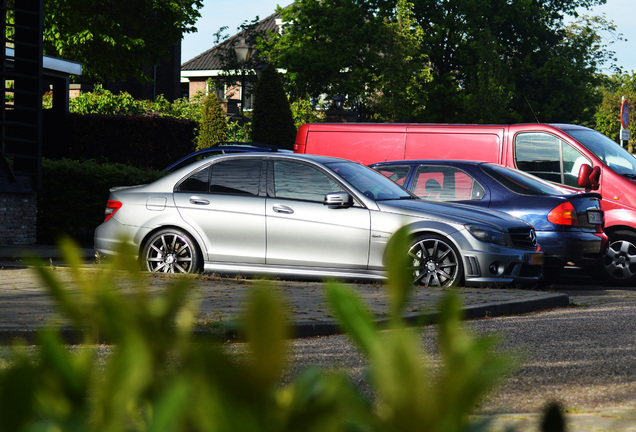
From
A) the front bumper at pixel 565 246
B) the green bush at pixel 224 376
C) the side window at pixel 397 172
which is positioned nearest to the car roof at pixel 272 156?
the side window at pixel 397 172

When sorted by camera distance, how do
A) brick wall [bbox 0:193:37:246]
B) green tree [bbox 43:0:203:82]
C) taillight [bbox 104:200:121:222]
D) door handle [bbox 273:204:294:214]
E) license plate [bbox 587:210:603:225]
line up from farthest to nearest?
green tree [bbox 43:0:203:82] → brick wall [bbox 0:193:37:246] → license plate [bbox 587:210:603:225] → taillight [bbox 104:200:121:222] → door handle [bbox 273:204:294:214]

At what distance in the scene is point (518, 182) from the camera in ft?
37.7

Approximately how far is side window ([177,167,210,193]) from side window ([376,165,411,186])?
2.70 meters

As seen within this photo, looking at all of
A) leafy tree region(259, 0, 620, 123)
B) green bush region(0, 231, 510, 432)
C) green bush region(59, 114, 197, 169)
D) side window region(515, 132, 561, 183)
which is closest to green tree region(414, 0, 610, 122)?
leafy tree region(259, 0, 620, 123)

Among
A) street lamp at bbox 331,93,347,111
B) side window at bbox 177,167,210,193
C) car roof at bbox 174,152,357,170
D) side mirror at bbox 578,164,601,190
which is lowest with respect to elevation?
side window at bbox 177,167,210,193

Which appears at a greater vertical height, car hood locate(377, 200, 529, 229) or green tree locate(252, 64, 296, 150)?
green tree locate(252, 64, 296, 150)

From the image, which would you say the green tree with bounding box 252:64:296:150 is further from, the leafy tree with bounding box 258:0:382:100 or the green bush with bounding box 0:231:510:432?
the green bush with bounding box 0:231:510:432

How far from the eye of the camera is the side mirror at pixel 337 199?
31.7 feet

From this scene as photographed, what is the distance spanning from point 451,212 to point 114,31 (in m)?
26.5

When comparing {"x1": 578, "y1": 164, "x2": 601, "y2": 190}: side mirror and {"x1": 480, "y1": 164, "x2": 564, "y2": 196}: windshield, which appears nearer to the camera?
{"x1": 480, "y1": 164, "x2": 564, "y2": 196}: windshield

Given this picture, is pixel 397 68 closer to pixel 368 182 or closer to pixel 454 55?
pixel 454 55

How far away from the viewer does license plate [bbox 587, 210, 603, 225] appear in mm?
11195

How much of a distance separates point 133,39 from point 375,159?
2197cm

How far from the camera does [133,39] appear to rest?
34094 mm
